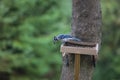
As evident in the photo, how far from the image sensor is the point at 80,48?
169cm

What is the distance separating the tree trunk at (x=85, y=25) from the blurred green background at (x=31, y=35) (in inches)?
98.9

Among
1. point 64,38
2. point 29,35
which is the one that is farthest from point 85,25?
point 29,35

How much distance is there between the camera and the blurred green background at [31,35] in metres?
4.39

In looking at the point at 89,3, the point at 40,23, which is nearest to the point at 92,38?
the point at 89,3

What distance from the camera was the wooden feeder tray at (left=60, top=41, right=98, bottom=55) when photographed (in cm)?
168

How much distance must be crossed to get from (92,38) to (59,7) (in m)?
3.39

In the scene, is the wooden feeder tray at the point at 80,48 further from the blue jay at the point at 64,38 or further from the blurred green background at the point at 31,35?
the blurred green background at the point at 31,35

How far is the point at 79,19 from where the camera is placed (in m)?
1.77

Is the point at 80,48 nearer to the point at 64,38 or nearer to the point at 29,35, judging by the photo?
the point at 64,38

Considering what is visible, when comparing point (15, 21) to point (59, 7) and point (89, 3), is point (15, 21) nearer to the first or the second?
point (59, 7)

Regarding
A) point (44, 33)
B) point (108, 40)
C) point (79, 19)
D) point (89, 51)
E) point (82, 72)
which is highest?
point (79, 19)

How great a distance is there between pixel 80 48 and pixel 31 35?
Result: 2987 mm

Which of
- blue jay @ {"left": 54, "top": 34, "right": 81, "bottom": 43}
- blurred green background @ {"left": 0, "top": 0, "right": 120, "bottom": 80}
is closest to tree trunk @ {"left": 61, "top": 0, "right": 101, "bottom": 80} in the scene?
blue jay @ {"left": 54, "top": 34, "right": 81, "bottom": 43}

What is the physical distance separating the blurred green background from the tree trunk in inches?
98.9
